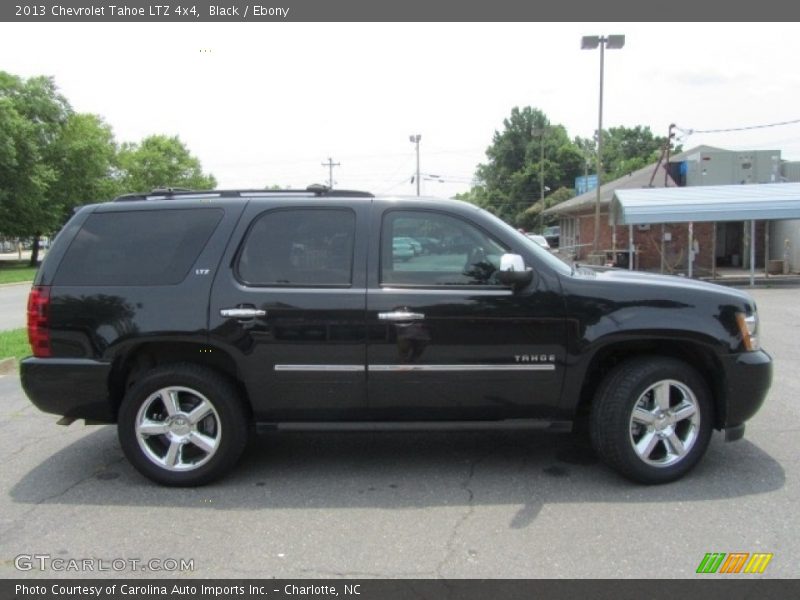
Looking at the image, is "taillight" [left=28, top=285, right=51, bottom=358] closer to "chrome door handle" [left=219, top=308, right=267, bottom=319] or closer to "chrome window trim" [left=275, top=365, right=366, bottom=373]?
"chrome door handle" [left=219, top=308, right=267, bottom=319]

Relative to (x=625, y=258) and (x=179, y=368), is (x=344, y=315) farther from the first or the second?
(x=625, y=258)

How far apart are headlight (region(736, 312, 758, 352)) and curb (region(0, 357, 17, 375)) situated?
7.83 metres

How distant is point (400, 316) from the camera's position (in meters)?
4.28

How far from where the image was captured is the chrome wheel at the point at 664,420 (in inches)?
171

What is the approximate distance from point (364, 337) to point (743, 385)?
2484mm

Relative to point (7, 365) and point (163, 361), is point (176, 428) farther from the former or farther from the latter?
point (7, 365)

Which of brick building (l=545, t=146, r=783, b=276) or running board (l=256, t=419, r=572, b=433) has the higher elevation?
brick building (l=545, t=146, r=783, b=276)

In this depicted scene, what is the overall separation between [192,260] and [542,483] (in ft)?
9.06

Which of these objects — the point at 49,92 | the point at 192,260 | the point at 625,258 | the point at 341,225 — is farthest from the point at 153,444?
the point at 49,92

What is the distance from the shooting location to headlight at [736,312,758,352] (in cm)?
436

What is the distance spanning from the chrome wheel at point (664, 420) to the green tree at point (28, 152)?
40005 millimetres

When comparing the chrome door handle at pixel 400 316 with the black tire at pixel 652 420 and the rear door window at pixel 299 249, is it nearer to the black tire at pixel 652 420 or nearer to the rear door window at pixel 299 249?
the rear door window at pixel 299 249

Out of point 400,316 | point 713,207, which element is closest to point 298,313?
point 400,316

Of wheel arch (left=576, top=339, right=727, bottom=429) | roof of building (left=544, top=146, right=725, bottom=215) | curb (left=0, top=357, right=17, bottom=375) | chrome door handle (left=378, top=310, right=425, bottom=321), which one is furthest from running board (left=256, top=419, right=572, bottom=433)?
roof of building (left=544, top=146, right=725, bottom=215)
